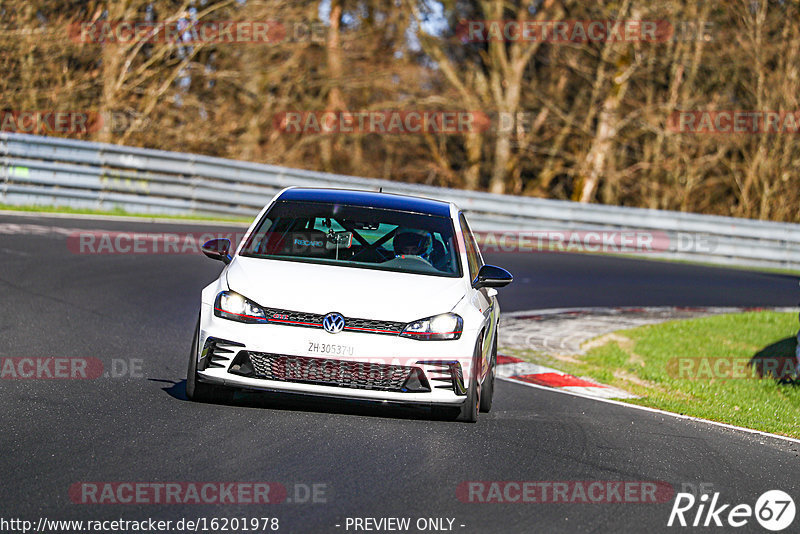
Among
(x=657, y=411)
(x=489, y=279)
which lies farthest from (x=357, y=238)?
(x=657, y=411)

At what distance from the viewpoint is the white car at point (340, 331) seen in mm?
6828

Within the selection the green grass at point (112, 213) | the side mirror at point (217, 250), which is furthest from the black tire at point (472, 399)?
the green grass at point (112, 213)

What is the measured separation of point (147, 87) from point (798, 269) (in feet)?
50.1

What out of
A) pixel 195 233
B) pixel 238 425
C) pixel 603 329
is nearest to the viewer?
pixel 238 425

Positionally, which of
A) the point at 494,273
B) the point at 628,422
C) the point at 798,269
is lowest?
the point at 798,269

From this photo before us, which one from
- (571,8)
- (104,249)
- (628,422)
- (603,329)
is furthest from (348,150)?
(628,422)

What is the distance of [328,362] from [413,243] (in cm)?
145

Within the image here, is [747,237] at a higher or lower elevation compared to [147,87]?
lower

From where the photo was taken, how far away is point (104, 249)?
15.7 meters

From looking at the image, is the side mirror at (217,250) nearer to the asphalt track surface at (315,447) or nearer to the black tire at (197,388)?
the black tire at (197,388)

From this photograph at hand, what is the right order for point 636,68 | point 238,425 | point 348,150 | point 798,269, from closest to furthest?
1. point 238,425
2. point 798,269
3. point 636,68
4. point 348,150

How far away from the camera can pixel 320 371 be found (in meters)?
6.86

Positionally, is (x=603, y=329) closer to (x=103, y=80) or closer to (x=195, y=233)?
(x=195, y=233)

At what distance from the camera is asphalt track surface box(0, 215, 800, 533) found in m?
5.30
